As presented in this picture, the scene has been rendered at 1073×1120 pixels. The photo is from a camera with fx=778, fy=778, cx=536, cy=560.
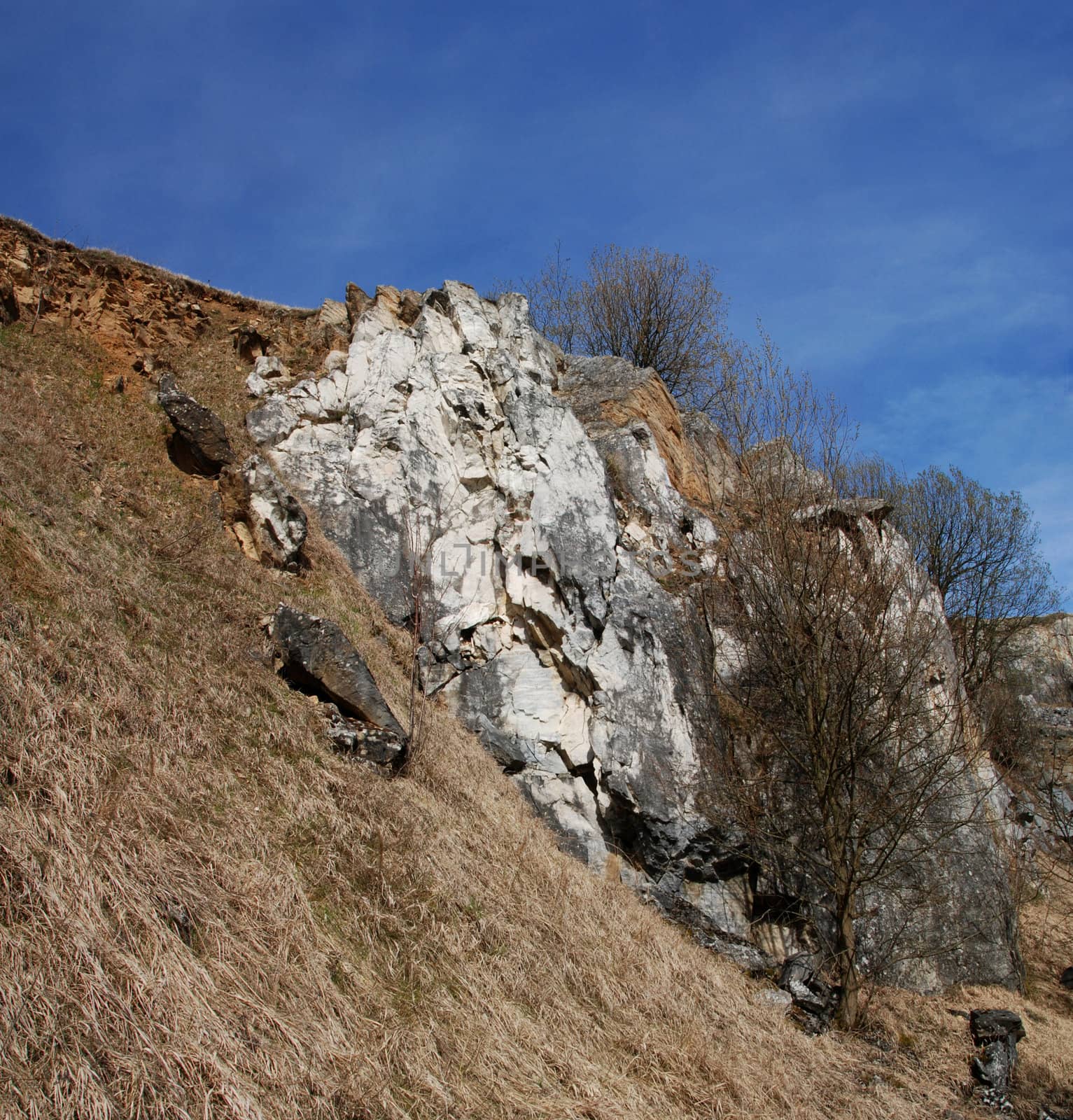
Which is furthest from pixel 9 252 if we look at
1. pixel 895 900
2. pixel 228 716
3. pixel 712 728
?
pixel 895 900

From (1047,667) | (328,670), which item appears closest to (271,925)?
(328,670)

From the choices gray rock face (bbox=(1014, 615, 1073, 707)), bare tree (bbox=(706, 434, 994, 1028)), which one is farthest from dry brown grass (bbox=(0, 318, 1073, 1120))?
gray rock face (bbox=(1014, 615, 1073, 707))

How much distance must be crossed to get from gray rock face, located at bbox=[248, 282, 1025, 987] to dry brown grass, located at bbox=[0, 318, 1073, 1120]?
1.13 meters

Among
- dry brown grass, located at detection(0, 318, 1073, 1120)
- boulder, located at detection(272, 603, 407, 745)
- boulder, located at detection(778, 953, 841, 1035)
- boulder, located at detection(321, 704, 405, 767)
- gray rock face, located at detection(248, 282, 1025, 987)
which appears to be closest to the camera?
dry brown grass, located at detection(0, 318, 1073, 1120)

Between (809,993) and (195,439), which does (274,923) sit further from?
(195,439)

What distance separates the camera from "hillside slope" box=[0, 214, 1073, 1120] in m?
3.89

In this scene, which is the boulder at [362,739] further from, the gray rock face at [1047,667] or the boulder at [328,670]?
the gray rock face at [1047,667]

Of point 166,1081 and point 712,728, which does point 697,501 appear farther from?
point 166,1081

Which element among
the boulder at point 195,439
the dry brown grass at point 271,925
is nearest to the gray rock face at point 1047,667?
the dry brown grass at point 271,925

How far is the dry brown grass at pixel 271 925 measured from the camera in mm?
3875

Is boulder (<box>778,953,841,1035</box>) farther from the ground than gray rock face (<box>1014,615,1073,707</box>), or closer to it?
closer to it

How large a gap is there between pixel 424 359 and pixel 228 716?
9234 mm

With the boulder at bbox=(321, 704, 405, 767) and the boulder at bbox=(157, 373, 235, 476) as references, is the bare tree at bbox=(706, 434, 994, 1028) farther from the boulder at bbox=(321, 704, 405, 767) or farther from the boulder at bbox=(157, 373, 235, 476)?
the boulder at bbox=(157, 373, 235, 476)

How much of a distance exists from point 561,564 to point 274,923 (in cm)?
745
